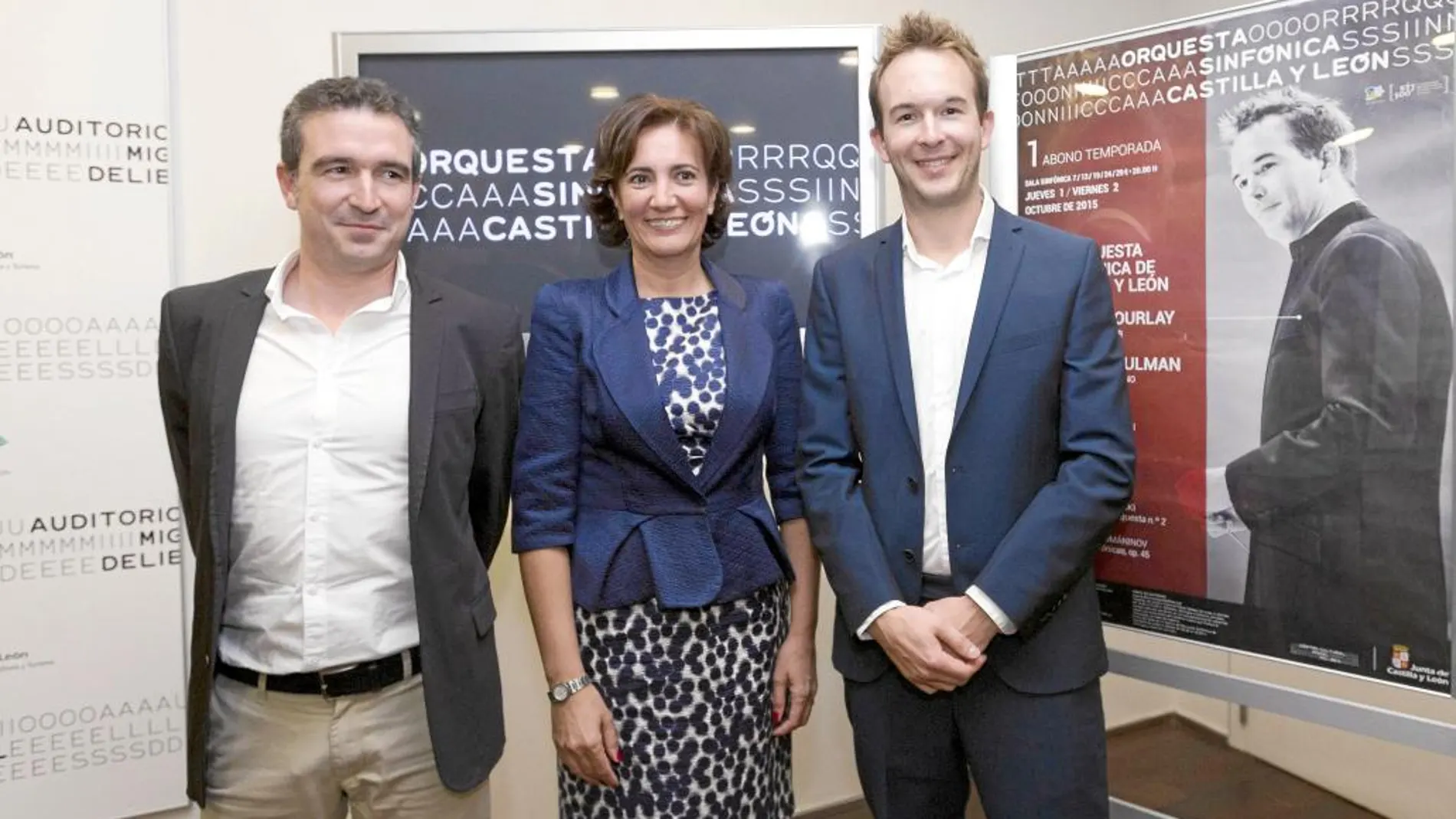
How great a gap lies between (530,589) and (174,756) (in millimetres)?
1279

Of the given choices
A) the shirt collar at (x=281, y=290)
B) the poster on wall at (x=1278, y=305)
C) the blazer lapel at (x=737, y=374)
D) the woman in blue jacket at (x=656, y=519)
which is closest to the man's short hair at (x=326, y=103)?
the shirt collar at (x=281, y=290)

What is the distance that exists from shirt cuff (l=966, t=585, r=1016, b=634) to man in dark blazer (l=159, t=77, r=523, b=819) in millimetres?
809

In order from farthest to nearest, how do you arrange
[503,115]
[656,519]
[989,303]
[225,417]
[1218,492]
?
[503,115] → [1218,492] → [656,519] → [989,303] → [225,417]

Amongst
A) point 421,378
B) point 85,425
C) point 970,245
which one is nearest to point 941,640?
point 970,245

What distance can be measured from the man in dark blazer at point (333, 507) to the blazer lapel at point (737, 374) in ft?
1.36

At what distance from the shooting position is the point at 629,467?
1.88 m

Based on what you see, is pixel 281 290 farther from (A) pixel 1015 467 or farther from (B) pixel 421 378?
(A) pixel 1015 467

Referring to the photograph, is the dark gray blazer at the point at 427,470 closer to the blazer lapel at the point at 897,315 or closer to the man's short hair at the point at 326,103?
the man's short hair at the point at 326,103

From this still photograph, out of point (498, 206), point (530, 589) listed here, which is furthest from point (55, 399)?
point (530, 589)

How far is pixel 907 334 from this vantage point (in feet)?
5.95

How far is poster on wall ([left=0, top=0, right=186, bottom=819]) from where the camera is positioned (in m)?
2.36

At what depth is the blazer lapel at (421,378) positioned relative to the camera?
168cm

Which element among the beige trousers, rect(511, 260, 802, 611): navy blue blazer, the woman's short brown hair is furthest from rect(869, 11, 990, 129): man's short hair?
the beige trousers

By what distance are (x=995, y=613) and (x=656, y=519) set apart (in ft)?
1.89
